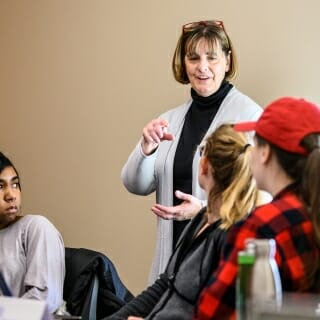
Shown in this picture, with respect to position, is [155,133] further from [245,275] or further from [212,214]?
[245,275]

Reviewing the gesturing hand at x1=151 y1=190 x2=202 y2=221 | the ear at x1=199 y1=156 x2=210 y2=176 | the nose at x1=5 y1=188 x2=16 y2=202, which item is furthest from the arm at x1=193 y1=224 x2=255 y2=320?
the nose at x1=5 y1=188 x2=16 y2=202

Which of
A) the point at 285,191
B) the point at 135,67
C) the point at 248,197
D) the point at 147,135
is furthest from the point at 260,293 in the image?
the point at 135,67

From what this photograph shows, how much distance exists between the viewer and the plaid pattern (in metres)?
1.24

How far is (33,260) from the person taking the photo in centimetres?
224

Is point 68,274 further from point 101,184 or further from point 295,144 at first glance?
point 295,144

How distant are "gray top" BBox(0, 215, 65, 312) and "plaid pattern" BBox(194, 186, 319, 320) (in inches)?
39.9

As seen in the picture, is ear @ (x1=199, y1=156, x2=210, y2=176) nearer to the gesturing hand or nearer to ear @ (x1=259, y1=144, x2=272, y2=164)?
the gesturing hand

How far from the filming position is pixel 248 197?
1.62 m

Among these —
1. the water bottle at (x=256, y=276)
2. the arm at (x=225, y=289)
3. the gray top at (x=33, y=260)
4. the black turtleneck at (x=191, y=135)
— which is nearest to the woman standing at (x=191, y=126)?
the black turtleneck at (x=191, y=135)

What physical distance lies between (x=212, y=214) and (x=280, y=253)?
44cm

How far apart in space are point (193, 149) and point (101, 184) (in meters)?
0.89

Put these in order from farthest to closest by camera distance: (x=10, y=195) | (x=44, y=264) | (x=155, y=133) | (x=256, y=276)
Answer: (x=10, y=195), (x=44, y=264), (x=155, y=133), (x=256, y=276)

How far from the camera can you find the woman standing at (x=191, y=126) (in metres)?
2.08

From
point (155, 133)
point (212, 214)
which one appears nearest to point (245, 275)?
point (212, 214)
